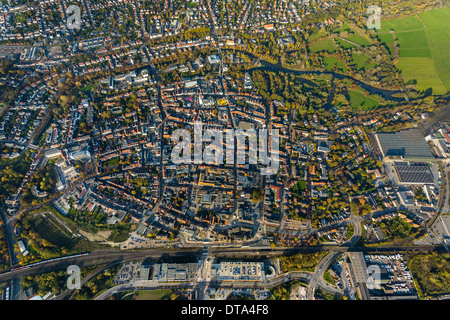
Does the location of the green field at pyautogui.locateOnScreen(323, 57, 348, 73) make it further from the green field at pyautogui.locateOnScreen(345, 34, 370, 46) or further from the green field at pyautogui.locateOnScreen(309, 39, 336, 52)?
the green field at pyautogui.locateOnScreen(345, 34, 370, 46)

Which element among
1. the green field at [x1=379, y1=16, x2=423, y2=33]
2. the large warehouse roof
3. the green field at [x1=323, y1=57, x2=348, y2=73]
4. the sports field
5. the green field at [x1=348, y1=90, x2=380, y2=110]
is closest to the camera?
the large warehouse roof

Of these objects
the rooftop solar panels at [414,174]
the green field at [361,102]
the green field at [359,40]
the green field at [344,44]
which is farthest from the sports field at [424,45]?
the rooftop solar panels at [414,174]

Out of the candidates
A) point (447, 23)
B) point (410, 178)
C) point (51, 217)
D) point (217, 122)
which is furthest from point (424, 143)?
point (51, 217)

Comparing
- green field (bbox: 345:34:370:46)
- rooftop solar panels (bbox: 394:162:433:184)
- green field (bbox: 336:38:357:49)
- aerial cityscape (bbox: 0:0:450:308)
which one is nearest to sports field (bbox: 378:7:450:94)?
aerial cityscape (bbox: 0:0:450:308)

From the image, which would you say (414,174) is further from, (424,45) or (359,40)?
(424,45)

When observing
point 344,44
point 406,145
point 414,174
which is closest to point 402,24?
point 344,44
